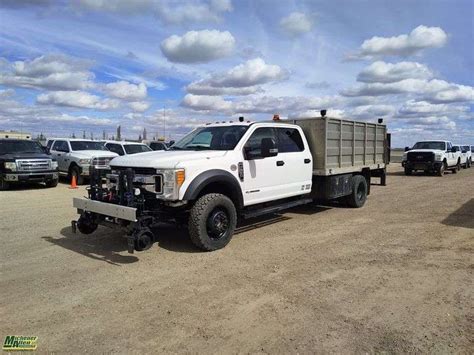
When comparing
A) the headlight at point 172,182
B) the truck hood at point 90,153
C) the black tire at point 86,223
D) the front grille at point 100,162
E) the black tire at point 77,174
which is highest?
the truck hood at point 90,153

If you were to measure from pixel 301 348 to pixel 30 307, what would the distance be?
9.16ft

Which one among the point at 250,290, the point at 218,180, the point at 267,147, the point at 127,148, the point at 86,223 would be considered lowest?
the point at 250,290

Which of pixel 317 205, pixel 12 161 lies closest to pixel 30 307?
pixel 317 205

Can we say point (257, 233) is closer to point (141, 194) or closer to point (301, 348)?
point (141, 194)

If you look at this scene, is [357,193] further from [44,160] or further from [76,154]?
[76,154]

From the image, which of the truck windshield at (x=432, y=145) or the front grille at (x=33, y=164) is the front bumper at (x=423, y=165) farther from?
the front grille at (x=33, y=164)

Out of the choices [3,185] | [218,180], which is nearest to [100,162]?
[218,180]

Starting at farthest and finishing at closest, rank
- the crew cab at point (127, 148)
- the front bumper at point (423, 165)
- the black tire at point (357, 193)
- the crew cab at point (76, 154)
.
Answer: the front bumper at point (423, 165) → the crew cab at point (127, 148) → the crew cab at point (76, 154) → the black tire at point (357, 193)

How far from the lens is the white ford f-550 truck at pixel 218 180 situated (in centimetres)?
588

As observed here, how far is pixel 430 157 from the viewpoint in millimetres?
22438

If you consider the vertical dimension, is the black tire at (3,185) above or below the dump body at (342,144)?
below

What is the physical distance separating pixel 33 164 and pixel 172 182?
10.3 metres

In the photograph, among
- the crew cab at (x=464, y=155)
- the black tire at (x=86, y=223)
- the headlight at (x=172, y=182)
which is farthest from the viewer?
the crew cab at (x=464, y=155)

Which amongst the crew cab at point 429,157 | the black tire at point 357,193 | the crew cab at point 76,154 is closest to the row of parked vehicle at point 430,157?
the crew cab at point 429,157
